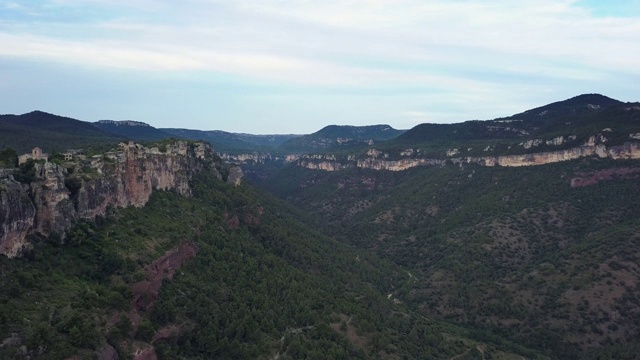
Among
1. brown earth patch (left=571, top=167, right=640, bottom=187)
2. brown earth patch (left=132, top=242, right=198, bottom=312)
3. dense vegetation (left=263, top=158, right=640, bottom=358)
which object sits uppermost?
brown earth patch (left=571, top=167, right=640, bottom=187)

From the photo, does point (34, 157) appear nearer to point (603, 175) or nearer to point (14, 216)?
point (14, 216)

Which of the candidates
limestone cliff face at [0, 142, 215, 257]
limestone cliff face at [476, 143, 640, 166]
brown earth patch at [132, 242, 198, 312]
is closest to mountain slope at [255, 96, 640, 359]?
limestone cliff face at [476, 143, 640, 166]

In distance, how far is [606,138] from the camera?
169 meters

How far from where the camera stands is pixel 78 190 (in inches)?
2199

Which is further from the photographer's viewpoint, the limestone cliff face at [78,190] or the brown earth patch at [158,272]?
the brown earth patch at [158,272]

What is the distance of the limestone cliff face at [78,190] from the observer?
45406 millimetres

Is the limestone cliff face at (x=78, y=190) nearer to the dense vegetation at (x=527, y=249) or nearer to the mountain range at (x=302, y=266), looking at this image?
the mountain range at (x=302, y=266)

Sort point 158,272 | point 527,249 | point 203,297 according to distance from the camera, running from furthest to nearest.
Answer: point 527,249
point 203,297
point 158,272

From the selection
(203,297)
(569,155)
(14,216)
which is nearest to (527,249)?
(569,155)

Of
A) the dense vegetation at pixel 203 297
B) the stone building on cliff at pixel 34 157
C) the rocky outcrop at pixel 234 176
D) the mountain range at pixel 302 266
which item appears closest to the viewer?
the dense vegetation at pixel 203 297

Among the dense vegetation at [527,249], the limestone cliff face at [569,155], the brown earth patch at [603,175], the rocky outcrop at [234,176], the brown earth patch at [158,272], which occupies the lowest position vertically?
the dense vegetation at [527,249]

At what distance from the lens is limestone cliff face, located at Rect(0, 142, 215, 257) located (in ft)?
149

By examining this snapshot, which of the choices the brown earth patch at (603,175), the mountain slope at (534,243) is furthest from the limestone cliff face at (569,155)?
the brown earth patch at (603,175)

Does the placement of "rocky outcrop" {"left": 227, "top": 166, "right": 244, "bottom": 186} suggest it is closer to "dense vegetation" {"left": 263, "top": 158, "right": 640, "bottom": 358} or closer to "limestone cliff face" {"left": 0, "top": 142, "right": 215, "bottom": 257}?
"limestone cliff face" {"left": 0, "top": 142, "right": 215, "bottom": 257}
